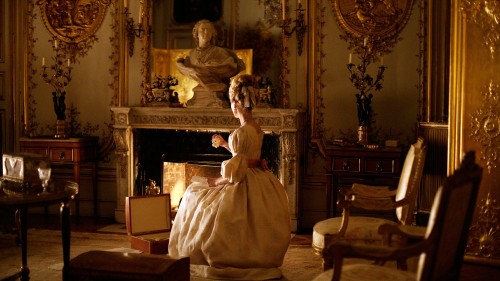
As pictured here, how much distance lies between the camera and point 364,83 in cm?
586

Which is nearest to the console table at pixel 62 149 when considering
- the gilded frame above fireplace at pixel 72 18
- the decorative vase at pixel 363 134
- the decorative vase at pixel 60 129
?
the decorative vase at pixel 60 129

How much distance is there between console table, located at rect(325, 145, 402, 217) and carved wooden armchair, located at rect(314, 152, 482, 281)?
269cm

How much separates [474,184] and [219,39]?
4.17m

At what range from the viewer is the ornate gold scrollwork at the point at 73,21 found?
6.59 metres

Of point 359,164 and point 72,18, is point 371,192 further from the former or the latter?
point 72,18

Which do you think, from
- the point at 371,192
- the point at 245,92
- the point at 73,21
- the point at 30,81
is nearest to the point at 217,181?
the point at 245,92

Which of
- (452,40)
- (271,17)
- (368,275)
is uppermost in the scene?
(271,17)

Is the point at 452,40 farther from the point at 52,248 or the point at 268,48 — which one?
the point at 52,248

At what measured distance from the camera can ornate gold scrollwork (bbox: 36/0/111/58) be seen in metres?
6.59

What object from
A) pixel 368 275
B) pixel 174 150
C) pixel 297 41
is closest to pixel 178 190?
pixel 174 150

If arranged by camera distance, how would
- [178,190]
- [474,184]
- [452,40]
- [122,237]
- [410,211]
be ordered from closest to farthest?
[474,184] < [410,211] < [452,40] < [122,237] < [178,190]

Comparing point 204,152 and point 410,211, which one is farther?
point 204,152

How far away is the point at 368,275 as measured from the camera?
106 inches

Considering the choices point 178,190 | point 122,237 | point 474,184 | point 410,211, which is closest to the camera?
point 474,184
